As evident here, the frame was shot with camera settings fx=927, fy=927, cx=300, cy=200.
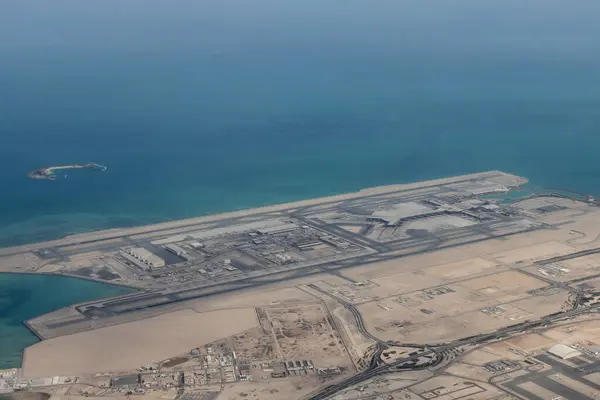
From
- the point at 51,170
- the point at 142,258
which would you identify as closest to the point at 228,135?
the point at 51,170

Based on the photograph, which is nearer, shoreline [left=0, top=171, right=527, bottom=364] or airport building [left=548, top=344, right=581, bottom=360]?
airport building [left=548, top=344, right=581, bottom=360]

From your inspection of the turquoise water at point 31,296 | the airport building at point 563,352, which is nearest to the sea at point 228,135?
the turquoise water at point 31,296

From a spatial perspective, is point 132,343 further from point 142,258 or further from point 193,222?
point 193,222

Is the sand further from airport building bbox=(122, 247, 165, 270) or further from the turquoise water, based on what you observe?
airport building bbox=(122, 247, 165, 270)

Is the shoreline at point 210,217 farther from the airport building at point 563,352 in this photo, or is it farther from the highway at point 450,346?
the airport building at point 563,352

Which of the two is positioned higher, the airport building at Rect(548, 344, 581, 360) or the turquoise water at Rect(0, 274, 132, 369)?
the airport building at Rect(548, 344, 581, 360)

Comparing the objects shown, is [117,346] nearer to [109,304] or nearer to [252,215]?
[109,304]

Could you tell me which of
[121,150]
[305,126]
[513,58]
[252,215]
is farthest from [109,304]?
[513,58]

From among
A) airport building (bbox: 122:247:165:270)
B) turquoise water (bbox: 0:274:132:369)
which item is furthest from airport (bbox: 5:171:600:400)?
turquoise water (bbox: 0:274:132:369)
